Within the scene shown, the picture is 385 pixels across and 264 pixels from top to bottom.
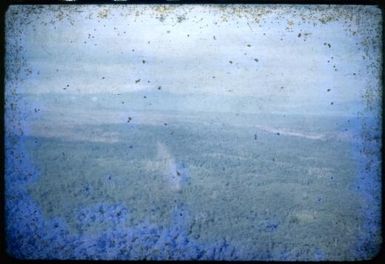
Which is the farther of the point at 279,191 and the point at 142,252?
the point at 279,191

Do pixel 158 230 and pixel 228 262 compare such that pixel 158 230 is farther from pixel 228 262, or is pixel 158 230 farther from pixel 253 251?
pixel 228 262

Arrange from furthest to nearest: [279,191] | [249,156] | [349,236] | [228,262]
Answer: [249,156], [279,191], [349,236], [228,262]

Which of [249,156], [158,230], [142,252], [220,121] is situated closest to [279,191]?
[249,156]

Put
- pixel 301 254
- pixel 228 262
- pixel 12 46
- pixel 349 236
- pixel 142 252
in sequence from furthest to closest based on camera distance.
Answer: pixel 301 254 → pixel 349 236 → pixel 142 252 → pixel 12 46 → pixel 228 262

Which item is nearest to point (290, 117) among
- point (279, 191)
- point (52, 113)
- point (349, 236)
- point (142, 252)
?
point (279, 191)

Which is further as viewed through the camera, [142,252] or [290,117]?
[290,117]

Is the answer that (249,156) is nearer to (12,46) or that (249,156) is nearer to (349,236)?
(349,236)

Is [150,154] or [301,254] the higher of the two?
[150,154]

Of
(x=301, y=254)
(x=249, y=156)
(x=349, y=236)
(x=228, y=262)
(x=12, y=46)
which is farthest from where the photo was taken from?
(x=249, y=156)

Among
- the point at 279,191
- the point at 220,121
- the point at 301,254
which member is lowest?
the point at 301,254
